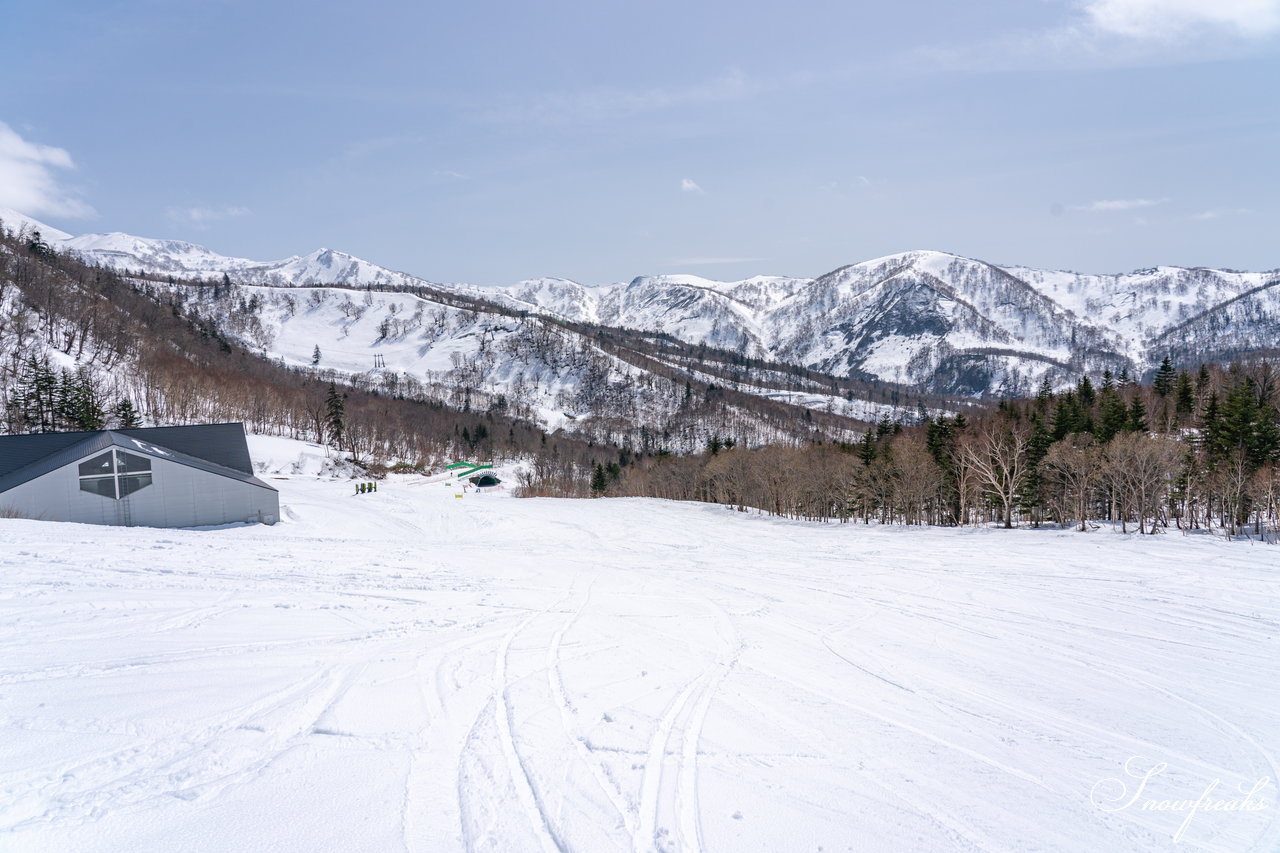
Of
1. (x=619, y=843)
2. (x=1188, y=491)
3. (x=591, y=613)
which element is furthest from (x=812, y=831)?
(x=1188, y=491)

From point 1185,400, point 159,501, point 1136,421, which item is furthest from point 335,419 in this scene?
point 1185,400

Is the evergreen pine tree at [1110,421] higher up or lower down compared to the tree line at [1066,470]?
higher up

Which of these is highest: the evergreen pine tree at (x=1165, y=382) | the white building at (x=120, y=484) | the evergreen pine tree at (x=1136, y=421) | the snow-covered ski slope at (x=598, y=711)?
the evergreen pine tree at (x=1165, y=382)

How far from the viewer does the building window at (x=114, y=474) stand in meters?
31.1

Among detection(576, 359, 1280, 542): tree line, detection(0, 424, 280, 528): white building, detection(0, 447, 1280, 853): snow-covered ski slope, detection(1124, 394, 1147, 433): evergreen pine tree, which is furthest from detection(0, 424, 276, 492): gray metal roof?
detection(1124, 394, 1147, 433): evergreen pine tree

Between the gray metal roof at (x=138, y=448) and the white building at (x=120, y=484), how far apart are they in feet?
0.21

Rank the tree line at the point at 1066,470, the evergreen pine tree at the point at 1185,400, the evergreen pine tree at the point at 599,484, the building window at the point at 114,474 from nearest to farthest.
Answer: the building window at the point at 114,474 < the tree line at the point at 1066,470 < the evergreen pine tree at the point at 1185,400 < the evergreen pine tree at the point at 599,484

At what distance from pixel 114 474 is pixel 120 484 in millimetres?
614

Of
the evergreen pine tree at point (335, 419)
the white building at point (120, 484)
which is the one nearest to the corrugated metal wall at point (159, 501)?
the white building at point (120, 484)

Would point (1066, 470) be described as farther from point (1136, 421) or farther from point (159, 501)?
point (159, 501)

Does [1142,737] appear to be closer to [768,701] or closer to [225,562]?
[768,701]

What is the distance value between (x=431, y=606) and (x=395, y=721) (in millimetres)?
7107

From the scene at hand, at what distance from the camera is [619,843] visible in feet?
17.4

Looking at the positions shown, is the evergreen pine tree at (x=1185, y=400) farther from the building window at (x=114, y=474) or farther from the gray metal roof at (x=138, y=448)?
the building window at (x=114, y=474)
